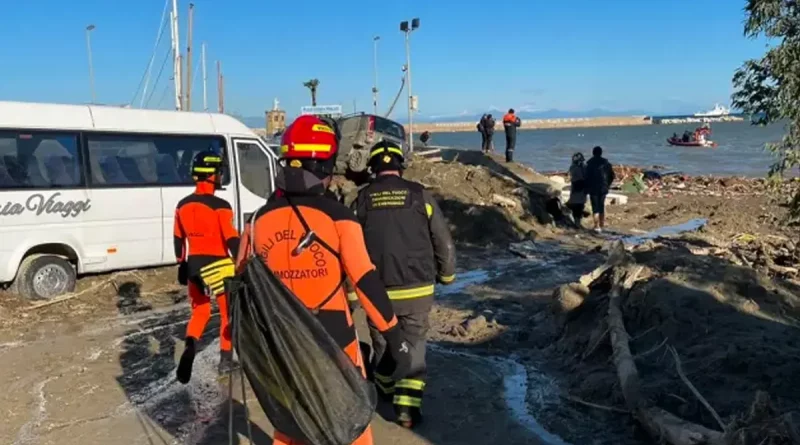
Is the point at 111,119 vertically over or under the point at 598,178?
over

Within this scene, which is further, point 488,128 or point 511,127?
point 488,128

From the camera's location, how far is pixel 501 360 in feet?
23.0

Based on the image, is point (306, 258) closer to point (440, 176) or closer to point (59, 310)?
point (59, 310)

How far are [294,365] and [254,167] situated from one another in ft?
27.7

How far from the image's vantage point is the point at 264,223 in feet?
11.7

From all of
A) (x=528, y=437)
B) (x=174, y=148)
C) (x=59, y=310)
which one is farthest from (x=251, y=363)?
(x=174, y=148)

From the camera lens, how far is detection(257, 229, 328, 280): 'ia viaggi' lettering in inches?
138

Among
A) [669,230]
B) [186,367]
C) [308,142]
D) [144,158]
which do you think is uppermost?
[308,142]

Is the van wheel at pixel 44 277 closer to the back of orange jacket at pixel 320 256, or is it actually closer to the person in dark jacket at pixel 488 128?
the back of orange jacket at pixel 320 256

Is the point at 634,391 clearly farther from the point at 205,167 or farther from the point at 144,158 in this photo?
the point at 144,158

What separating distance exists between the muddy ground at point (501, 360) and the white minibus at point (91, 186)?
1.91 feet

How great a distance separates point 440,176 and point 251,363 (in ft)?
48.8

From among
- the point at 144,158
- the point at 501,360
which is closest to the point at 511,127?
the point at 144,158

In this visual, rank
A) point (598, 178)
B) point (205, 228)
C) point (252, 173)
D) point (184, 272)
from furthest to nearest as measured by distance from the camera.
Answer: point (598, 178) → point (252, 173) → point (184, 272) → point (205, 228)
